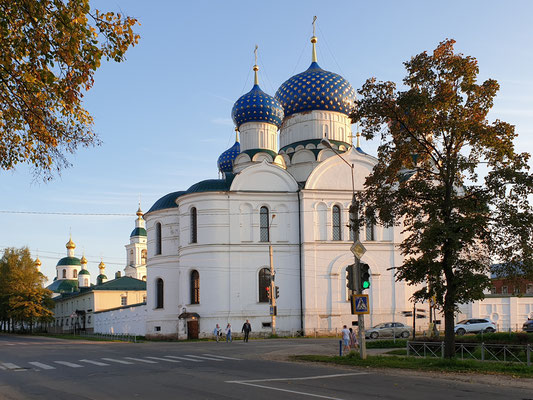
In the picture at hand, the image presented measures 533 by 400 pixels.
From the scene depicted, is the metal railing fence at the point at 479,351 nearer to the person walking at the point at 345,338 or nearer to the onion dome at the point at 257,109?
the person walking at the point at 345,338

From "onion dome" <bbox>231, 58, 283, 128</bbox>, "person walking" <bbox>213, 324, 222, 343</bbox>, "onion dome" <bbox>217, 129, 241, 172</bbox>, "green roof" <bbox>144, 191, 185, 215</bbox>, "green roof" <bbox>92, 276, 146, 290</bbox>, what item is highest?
"onion dome" <bbox>231, 58, 283, 128</bbox>

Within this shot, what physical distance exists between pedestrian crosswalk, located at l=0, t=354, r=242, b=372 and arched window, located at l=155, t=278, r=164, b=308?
23.6 meters

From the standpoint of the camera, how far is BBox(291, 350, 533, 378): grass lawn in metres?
18.0

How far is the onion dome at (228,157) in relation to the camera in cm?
5875

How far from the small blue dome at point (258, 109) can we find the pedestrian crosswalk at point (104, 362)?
28863 mm

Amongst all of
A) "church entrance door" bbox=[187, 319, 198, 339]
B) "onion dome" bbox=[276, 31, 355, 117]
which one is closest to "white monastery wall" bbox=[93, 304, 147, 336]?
"church entrance door" bbox=[187, 319, 198, 339]

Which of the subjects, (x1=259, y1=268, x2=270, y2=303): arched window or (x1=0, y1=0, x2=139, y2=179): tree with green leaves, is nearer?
(x1=0, y1=0, x2=139, y2=179): tree with green leaves

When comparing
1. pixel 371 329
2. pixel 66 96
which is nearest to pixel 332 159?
pixel 371 329

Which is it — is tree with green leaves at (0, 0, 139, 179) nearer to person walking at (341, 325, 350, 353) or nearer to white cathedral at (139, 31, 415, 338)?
person walking at (341, 325, 350, 353)

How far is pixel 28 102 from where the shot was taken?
10.5 m

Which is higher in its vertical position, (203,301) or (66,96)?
(66,96)

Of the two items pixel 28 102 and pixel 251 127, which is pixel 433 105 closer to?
pixel 28 102

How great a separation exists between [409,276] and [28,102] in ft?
46.1

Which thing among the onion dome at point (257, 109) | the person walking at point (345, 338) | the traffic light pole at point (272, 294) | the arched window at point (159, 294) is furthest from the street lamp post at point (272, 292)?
the person walking at point (345, 338)
